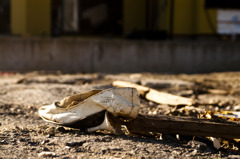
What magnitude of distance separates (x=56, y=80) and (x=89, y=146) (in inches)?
170

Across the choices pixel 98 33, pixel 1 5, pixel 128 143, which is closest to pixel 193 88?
pixel 128 143

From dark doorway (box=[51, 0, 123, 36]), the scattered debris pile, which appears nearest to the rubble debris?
the scattered debris pile

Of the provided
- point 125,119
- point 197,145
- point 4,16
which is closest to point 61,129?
point 125,119

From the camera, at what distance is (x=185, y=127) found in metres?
3.17

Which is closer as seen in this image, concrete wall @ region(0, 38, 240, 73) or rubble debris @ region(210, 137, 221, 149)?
rubble debris @ region(210, 137, 221, 149)

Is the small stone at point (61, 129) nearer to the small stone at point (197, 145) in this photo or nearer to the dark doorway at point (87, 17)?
the small stone at point (197, 145)

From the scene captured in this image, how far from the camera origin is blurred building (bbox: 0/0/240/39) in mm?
10461

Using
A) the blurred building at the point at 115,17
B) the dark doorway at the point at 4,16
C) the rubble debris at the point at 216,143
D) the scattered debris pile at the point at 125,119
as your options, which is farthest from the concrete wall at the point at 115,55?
the rubble debris at the point at 216,143

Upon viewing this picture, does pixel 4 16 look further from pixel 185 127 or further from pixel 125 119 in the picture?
pixel 185 127

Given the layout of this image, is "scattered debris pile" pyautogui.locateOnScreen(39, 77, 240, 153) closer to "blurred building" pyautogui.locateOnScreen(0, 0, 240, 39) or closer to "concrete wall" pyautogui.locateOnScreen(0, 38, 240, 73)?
"concrete wall" pyautogui.locateOnScreen(0, 38, 240, 73)

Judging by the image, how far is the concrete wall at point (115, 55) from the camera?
9.14 metres

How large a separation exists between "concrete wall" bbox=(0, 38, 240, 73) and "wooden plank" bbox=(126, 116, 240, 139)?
21.0 ft

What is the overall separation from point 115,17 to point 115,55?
2.24 meters

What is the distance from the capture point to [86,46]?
9.45 meters
